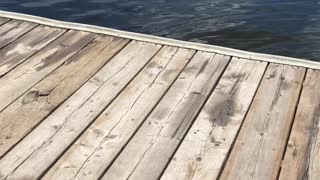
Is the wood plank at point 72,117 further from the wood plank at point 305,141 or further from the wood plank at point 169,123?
the wood plank at point 305,141

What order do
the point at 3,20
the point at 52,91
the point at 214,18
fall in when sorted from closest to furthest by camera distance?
1. the point at 52,91
2. the point at 3,20
3. the point at 214,18

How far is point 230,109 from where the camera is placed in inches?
152

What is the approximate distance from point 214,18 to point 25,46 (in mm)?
4491

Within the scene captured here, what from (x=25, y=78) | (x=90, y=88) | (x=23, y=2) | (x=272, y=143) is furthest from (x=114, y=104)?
(x=23, y=2)

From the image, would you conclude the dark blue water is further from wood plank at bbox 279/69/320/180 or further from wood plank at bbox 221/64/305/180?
wood plank at bbox 279/69/320/180

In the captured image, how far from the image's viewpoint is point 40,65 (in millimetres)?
4656

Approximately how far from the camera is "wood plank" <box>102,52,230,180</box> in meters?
3.24

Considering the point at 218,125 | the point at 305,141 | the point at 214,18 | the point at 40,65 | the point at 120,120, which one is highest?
the point at 40,65

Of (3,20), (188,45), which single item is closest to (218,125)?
(188,45)

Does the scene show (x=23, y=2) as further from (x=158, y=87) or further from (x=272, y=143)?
(x=272, y=143)

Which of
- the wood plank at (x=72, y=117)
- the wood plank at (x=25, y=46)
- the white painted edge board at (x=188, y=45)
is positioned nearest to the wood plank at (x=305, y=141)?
the white painted edge board at (x=188, y=45)

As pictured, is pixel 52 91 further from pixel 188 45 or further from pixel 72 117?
pixel 188 45

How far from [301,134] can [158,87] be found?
4.38 ft

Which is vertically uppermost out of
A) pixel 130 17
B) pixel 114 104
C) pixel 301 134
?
pixel 114 104
